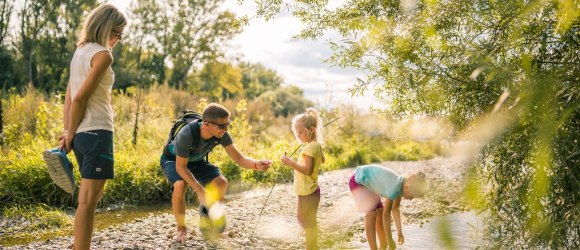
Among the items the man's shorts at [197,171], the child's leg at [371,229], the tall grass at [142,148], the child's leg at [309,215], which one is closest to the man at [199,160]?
the man's shorts at [197,171]

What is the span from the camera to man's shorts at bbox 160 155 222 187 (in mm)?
5488

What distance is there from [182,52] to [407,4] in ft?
104

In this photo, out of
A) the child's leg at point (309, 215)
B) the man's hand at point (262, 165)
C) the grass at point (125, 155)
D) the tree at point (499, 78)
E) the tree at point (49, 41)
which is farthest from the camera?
the tree at point (49, 41)

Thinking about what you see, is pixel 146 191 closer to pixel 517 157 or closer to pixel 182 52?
pixel 517 157

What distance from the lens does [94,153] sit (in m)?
3.58

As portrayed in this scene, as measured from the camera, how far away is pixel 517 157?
346cm

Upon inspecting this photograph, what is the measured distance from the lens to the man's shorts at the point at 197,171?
549 cm

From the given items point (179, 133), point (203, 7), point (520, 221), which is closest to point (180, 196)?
point (179, 133)

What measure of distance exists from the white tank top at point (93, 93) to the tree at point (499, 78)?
60.2 inches

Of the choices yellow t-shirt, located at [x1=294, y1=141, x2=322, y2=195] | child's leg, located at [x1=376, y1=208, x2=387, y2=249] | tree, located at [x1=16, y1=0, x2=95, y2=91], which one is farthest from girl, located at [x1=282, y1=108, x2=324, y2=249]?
tree, located at [x1=16, y1=0, x2=95, y2=91]

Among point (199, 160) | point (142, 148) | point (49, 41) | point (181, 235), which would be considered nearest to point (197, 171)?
point (199, 160)

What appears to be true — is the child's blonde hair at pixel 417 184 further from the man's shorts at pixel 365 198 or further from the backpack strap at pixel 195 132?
the backpack strap at pixel 195 132

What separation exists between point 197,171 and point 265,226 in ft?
5.41

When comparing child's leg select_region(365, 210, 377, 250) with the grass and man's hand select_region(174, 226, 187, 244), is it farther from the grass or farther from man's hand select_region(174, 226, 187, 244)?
man's hand select_region(174, 226, 187, 244)
